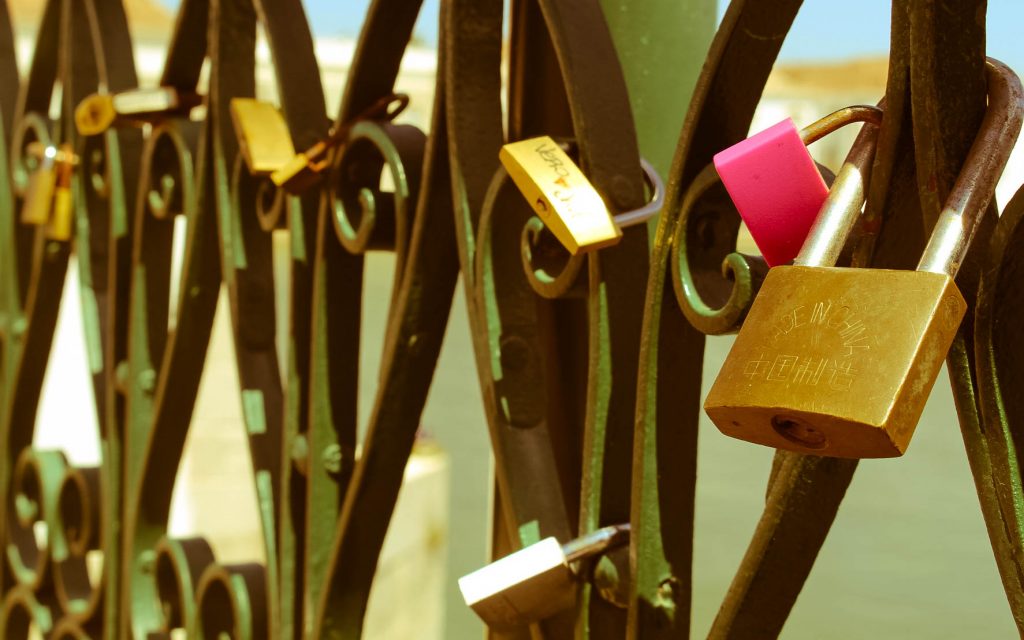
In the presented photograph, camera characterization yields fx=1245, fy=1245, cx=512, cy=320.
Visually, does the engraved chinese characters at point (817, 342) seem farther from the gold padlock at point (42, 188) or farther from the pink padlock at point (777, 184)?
the gold padlock at point (42, 188)

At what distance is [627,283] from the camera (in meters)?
0.51

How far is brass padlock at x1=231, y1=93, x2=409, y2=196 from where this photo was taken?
2.09 ft

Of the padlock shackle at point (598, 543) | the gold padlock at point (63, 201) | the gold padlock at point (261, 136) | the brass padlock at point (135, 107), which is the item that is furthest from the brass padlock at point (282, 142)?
the gold padlock at point (63, 201)

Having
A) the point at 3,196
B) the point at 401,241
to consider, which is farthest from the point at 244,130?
the point at 3,196

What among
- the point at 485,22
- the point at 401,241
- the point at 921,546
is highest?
the point at 485,22

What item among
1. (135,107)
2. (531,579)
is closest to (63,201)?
(135,107)

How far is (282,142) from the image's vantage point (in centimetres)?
69

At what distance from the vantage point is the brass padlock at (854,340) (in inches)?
12.0

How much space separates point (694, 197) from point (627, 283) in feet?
0.24

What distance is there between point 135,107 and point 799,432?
61 cm

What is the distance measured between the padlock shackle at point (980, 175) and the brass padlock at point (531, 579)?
0.22m

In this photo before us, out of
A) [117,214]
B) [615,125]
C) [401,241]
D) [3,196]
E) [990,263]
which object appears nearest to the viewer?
[990,263]

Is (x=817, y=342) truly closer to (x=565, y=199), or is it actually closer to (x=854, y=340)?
(x=854, y=340)

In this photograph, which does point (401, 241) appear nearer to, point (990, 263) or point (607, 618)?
point (607, 618)
